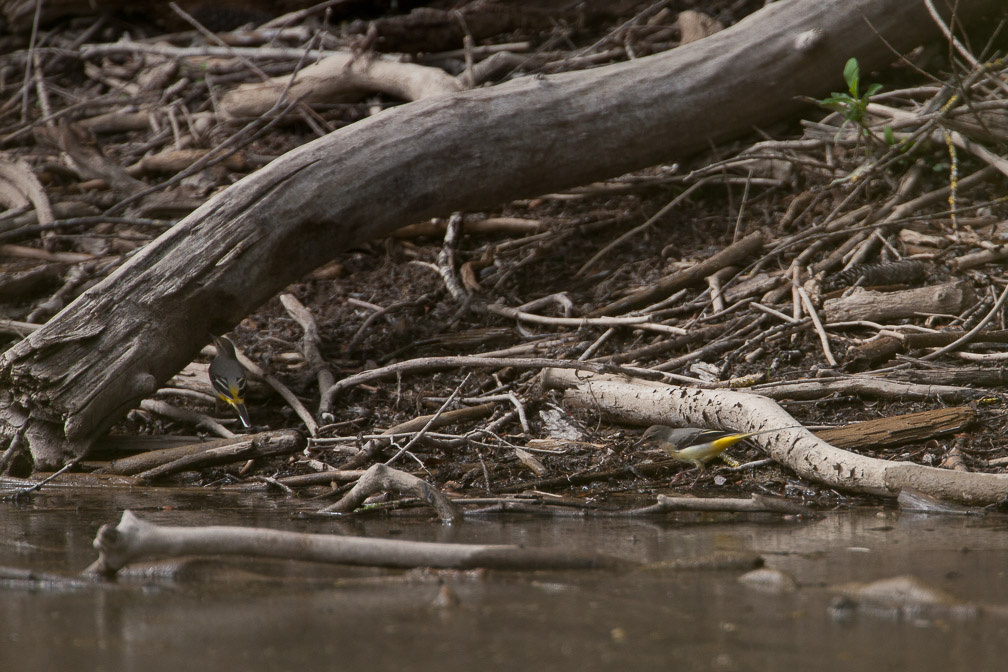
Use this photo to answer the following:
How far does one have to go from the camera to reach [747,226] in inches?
243

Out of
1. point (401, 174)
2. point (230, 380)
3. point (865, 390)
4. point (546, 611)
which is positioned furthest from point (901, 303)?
point (230, 380)

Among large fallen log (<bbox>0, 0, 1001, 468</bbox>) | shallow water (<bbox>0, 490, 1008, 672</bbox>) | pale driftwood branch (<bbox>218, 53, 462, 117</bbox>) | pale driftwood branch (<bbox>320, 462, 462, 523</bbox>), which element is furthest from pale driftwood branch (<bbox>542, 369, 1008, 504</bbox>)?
pale driftwood branch (<bbox>218, 53, 462, 117</bbox>)

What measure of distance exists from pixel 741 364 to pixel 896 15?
310 cm

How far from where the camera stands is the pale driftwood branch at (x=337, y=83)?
7641 millimetres

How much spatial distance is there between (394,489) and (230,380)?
1.71 m

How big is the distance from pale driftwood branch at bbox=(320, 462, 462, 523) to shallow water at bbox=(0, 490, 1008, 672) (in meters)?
0.16

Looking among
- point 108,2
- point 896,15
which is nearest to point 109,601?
point 896,15

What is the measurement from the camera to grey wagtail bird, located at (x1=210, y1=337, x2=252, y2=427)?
15.9ft

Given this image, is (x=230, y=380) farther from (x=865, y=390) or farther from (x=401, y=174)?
(x=865, y=390)

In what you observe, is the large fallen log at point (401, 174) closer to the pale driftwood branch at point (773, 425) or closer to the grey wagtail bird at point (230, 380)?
the grey wagtail bird at point (230, 380)

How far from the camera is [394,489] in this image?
3559 mm

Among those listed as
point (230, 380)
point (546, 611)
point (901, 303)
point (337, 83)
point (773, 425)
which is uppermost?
point (337, 83)

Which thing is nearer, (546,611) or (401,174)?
(546,611)

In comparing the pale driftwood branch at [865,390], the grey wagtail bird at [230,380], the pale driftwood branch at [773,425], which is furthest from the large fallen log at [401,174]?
the pale driftwood branch at [865,390]
